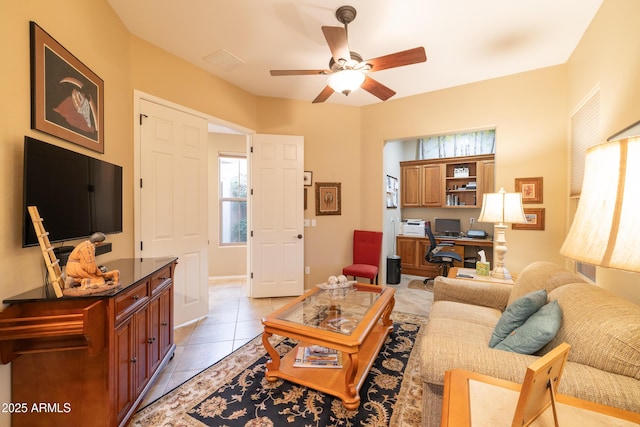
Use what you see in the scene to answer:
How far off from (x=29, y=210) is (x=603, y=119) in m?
3.79

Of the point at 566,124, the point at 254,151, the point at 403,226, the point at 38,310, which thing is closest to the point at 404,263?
the point at 403,226

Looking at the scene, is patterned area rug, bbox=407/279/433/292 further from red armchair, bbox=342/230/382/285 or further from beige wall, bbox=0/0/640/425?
beige wall, bbox=0/0/640/425

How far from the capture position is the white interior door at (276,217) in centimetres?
378

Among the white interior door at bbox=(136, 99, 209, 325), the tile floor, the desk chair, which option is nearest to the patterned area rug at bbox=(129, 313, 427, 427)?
the tile floor

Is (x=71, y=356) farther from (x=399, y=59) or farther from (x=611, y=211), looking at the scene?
(x=399, y=59)

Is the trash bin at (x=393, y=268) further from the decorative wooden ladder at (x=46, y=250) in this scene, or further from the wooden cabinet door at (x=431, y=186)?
the decorative wooden ladder at (x=46, y=250)

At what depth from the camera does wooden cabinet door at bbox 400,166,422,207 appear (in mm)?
5469

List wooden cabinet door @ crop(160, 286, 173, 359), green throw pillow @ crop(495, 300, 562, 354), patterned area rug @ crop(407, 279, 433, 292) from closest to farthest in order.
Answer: green throw pillow @ crop(495, 300, 562, 354)
wooden cabinet door @ crop(160, 286, 173, 359)
patterned area rug @ crop(407, 279, 433, 292)

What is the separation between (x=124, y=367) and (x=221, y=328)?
1407 millimetres

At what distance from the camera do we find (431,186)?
210 inches

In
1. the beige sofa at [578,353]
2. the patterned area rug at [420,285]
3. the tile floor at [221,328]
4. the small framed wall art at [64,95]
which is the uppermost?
the small framed wall art at [64,95]

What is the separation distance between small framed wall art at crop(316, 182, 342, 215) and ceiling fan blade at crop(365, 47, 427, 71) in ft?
7.05

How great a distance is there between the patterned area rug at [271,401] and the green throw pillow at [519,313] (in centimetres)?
73

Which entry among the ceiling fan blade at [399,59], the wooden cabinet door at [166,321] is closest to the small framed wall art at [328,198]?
the ceiling fan blade at [399,59]
